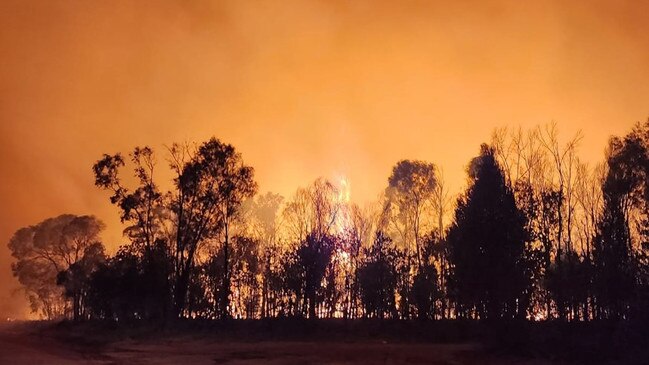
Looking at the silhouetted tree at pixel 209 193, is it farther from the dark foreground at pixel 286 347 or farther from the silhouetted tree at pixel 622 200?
the silhouetted tree at pixel 622 200

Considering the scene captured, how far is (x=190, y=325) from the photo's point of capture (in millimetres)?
52844

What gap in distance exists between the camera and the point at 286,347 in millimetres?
38250

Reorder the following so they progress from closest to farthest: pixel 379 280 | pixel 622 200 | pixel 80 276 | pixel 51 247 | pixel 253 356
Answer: pixel 253 356
pixel 622 200
pixel 379 280
pixel 80 276
pixel 51 247

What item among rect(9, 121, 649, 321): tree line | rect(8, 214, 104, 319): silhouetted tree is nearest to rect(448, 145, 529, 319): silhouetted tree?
rect(9, 121, 649, 321): tree line

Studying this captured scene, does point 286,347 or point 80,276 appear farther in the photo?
point 80,276

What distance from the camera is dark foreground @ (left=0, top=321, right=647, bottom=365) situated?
1192 inches

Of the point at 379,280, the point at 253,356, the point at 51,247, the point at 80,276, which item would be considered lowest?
the point at 253,356

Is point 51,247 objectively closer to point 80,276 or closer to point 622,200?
point 80,276

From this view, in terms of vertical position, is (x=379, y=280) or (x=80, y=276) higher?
(x=379, y=280)

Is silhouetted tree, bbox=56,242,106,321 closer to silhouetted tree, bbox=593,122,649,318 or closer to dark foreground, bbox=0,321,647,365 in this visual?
dark foreground, bbox=0,321,647,365

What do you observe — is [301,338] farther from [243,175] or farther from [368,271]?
[243,175]

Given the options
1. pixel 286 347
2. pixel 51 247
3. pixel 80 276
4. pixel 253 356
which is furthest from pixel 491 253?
pixel 51 247

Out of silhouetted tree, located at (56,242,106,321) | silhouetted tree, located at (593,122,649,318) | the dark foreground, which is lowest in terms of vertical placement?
the dark foreground

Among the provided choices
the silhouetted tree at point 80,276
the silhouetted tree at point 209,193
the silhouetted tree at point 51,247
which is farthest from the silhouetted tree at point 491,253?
the silhouetted tree at point 51,247
